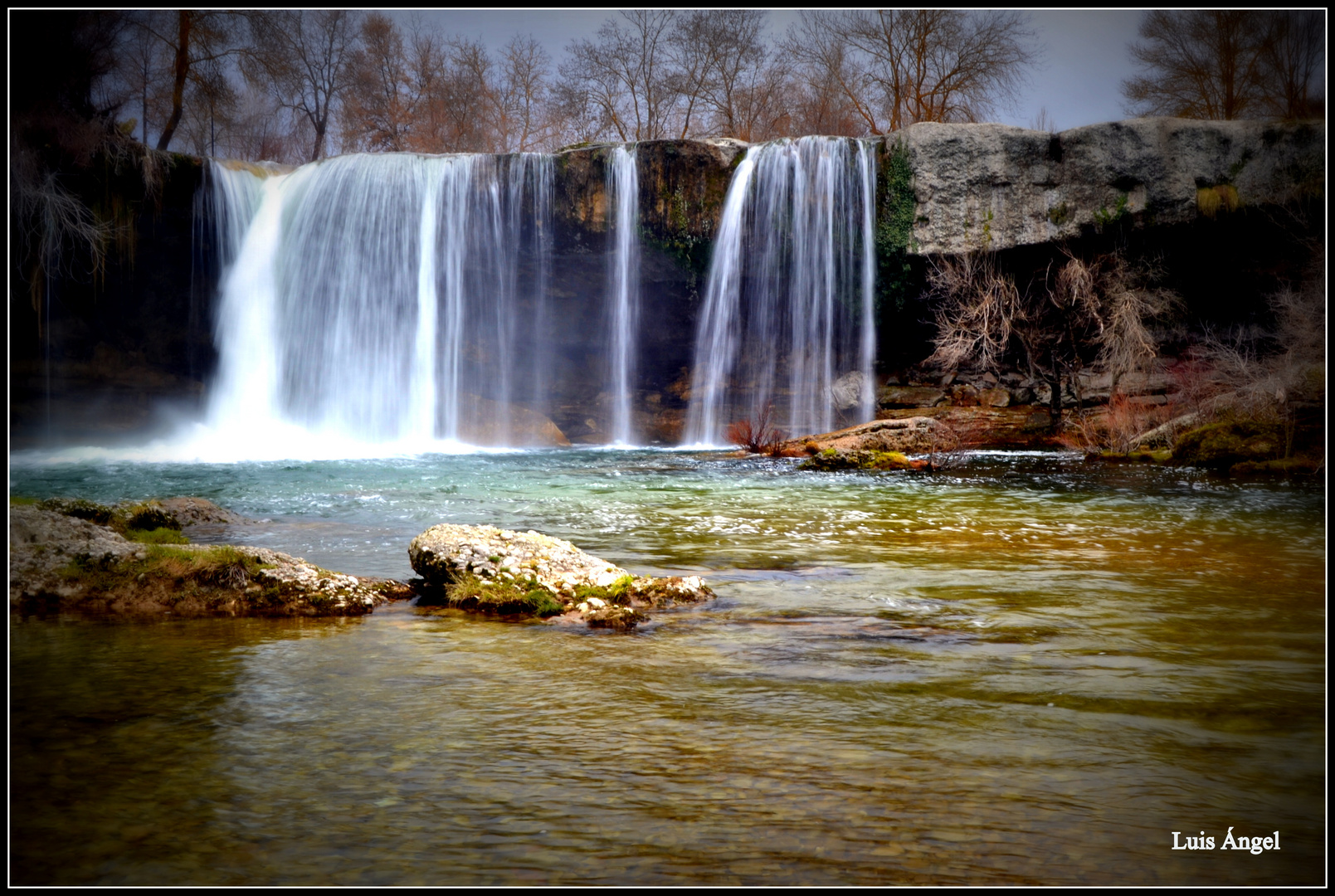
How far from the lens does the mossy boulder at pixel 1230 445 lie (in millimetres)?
15727

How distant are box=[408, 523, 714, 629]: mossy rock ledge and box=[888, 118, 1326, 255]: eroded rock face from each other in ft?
67.2

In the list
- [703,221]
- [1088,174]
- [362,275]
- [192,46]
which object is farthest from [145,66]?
[1088,174]

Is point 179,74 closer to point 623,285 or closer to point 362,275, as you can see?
point 362,275

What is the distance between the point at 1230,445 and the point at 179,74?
2776 cm

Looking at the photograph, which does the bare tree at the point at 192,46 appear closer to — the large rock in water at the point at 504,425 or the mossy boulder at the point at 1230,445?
the large rock in water at the point at 504,425

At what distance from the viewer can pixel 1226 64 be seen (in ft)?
75.7

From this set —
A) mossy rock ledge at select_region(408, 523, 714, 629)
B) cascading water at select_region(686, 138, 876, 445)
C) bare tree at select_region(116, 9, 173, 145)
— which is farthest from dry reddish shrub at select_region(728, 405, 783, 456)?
bare tree at select_region(116, 9, 173, 145)

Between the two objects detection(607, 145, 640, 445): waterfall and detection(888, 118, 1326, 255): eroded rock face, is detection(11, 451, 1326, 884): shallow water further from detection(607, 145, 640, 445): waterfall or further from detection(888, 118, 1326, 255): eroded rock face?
detection(607, 145, 640, 445): waterfall

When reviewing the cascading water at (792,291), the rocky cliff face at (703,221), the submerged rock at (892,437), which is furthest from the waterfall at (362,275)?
the submerged rock at (892,437)

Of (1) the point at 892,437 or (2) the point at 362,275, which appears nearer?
(1) the point at 892,437

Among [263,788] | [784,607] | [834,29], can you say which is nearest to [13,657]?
[263,788]

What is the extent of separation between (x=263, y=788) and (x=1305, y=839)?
3.48 meters

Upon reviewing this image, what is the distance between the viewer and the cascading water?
80.9ft

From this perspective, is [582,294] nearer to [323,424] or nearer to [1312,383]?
[323,424]
